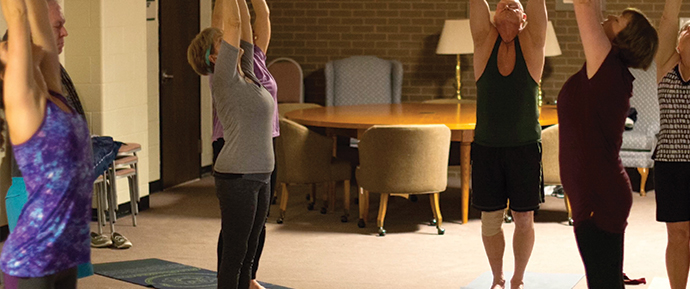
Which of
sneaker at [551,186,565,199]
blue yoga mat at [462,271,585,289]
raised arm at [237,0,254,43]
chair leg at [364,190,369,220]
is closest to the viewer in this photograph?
raised arm at [237,0,254,43]

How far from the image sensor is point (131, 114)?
6.43m

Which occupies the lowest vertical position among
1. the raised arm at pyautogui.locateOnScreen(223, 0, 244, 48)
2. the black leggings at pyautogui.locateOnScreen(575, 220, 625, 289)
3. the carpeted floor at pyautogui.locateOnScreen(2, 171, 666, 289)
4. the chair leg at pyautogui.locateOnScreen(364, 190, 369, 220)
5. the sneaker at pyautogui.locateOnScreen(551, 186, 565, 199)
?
the carpeted floor at pyautogui.locateOnScreen(2, 171, 666, 289)

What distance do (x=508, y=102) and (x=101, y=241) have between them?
2.88m

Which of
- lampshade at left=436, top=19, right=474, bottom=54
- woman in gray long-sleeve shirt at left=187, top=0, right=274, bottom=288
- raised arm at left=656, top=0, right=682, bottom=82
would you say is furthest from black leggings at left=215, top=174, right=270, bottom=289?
lampshade at left=436, top=19, right=474, bottom=54

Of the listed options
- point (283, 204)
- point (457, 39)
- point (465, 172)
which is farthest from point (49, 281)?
point (457, 39)

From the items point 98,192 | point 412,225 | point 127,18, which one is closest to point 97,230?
point 98,192

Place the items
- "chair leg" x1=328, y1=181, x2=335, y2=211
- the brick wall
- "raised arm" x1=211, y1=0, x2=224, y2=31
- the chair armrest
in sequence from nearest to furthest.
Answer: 1. "raised arm" x1=211, y1=0, x2=224, y2=31
2. "chair leg" x1=328, y1=181, x2=335, y2=211
3. the chair armrest
4. the brick wall

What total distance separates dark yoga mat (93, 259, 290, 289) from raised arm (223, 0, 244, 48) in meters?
1.68

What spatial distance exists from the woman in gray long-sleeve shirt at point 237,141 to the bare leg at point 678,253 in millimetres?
1653

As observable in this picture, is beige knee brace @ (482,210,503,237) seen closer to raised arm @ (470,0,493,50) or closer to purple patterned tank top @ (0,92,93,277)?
raised arm @ (470,0,493,50)

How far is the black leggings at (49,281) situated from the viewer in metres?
2.14

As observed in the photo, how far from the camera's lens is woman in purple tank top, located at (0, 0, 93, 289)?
2.11m

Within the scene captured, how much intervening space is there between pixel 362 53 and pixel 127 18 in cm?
334

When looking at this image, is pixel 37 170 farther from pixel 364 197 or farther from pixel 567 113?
pixel 364 197
